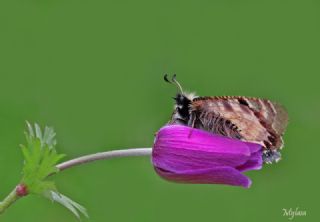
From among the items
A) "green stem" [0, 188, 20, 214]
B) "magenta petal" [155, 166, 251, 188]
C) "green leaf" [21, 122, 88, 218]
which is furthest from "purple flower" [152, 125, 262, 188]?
"green stem" [0, 188, 20, 214]

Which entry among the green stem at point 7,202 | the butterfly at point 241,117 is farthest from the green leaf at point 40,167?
the butterfly at point 241,117

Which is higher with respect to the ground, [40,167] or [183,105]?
[183,105]

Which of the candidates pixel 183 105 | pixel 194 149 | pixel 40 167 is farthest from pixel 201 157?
pixel 40 167

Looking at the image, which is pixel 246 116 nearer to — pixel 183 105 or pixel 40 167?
pixel 183 105

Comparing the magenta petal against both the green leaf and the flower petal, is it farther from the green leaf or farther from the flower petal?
the green leaf

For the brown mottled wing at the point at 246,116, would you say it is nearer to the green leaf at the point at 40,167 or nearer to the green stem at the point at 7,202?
the green leaf at the point at 40,167

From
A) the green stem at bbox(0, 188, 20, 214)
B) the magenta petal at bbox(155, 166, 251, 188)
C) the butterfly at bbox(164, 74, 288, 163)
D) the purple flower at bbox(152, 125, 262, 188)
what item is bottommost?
the green stem at bbox(0, 188, 20, 214)
